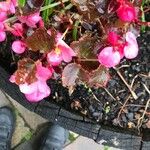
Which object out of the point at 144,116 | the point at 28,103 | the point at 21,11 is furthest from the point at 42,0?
the point at 144,116

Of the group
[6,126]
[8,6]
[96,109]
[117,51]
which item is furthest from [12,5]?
[6,126]

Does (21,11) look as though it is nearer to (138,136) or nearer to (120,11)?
(120,11)

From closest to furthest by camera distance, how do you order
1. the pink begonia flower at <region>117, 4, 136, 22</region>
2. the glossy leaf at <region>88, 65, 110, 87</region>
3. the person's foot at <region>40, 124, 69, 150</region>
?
the pink begonia flower at <region>117, 4, 136, 22</region> → the glossy leaf at <region>88, 65, 110, 87</region> → the person's foot at <region>40, 124, 69, 150</region>

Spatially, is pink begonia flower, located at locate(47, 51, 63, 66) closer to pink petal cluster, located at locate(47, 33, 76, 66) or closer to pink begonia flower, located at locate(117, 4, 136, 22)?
pink petal cluster, located at locate(47, 33, 76, 66)

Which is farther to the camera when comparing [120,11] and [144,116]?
[144,116]

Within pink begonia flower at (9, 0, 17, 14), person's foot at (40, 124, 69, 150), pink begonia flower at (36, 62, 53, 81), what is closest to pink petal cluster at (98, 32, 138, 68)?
pink begonia flower at (36, 62, 53, 81)

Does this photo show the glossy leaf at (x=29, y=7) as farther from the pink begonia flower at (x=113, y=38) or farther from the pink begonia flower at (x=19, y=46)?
the pink begonia flower at (x=113, y=38)

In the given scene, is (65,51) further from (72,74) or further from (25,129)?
(25,129)

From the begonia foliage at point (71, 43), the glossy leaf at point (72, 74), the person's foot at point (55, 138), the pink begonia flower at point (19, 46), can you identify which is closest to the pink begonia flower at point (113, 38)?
the begonia foliage at point (71, 43)
